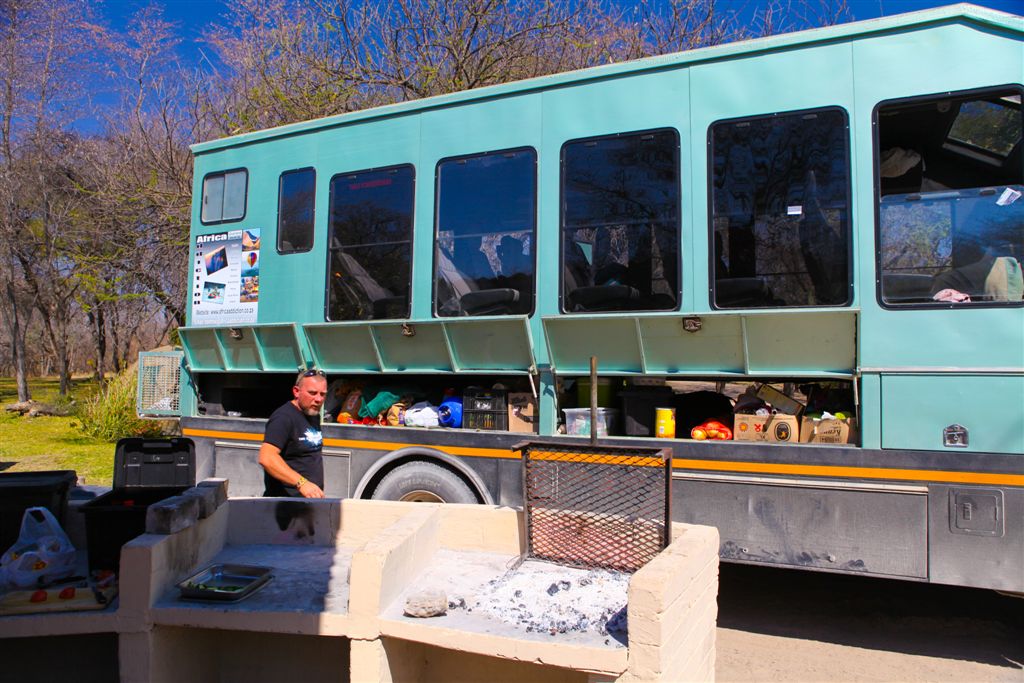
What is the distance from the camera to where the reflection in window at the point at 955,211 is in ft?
13.8

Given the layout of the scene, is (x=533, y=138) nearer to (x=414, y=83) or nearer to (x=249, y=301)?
(x=249, y=301)

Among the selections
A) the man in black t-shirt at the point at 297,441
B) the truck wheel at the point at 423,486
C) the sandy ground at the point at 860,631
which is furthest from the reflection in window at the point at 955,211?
the man in black t-shirt at the point at 297,441

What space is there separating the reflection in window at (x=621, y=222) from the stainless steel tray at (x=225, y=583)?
2.80 metres

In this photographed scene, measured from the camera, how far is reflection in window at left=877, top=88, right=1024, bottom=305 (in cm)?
420

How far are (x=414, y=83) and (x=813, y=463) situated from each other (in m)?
10.5

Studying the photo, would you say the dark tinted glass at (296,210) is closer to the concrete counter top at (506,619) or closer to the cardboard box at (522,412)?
the cardboard box at (522,412)

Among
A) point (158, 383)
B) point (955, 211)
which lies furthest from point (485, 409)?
point (158, 383)

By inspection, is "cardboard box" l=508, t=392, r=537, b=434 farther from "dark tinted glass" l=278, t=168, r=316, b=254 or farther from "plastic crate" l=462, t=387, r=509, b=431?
"dark tinted glass" l=278, t=168, r=316, b=254

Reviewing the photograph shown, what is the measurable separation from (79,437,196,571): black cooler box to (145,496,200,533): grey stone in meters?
0.29

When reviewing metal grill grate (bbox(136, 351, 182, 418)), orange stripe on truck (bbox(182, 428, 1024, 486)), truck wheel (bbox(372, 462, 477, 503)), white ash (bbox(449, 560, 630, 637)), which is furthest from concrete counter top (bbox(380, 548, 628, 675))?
metal grill grate (bbox(136, 351, 182, 418))

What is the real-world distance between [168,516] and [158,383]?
5013 mm

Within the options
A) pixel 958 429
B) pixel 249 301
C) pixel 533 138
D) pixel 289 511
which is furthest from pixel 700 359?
pixel 249 301

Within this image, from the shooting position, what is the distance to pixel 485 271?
5.64 meters

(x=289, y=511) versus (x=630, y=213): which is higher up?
(x=630, y=213)
